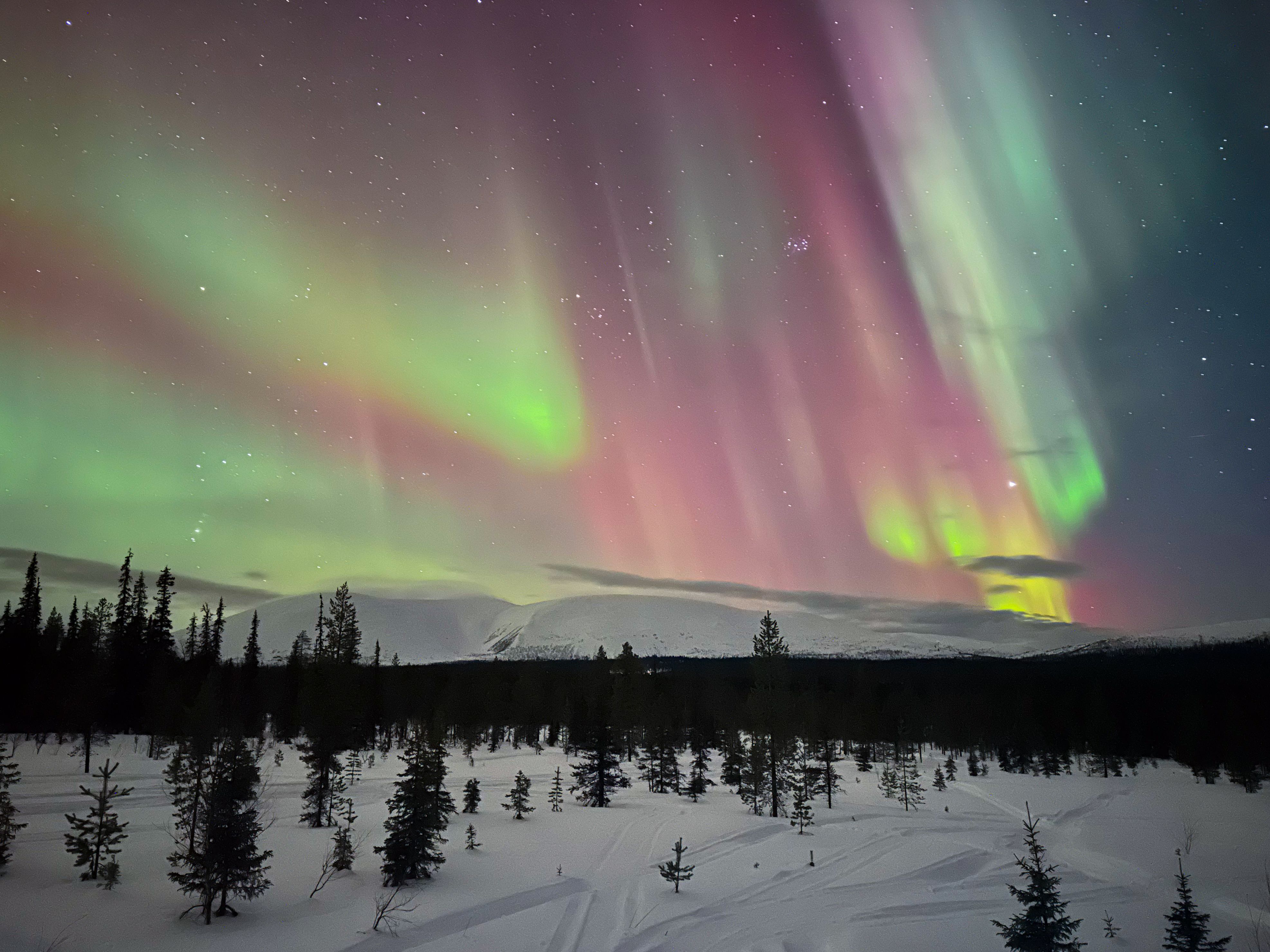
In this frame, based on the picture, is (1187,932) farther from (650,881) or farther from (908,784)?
(908,784)

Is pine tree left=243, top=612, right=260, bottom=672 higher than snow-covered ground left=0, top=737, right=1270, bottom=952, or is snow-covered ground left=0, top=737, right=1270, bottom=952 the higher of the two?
pine tree left=243, top=612, right=260, bottom=672

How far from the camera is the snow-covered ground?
1972 cm

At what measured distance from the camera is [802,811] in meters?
43.7

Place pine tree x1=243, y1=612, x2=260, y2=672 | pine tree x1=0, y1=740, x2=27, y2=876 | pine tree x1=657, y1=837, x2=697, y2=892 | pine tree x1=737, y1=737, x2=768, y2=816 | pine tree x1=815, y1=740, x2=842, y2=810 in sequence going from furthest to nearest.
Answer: pine tree x1=243, y1=612, x2=260, y2=672 < pine tree x1=815, y1=740, x2=842, y2=810 < pine tree x1=737, y1=737, x2=768, y2=816 < pine tree x1=657, y1=837, x2=697, y2=892 < pine tree x1=0, y1=740, x2=27, y2=876

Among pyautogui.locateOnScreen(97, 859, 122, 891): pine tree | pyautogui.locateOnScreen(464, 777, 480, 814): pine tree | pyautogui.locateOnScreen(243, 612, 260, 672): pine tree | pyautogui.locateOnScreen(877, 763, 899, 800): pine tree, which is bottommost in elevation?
pyautogui.locateOnScreen(877, 763, 899, 800): pine tree

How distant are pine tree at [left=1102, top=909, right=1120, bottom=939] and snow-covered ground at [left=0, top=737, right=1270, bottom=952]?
425 mm

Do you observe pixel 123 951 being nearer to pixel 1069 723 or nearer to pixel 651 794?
pixel 651 794

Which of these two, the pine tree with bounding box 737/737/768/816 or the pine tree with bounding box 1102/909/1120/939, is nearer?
the pine tree with bounding box 1102/909/1120/939

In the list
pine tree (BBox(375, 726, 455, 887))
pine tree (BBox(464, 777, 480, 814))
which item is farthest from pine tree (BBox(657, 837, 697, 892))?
pine tree (BBox(464, 777, 480, 814))

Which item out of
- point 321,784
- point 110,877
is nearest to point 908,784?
point 321,784

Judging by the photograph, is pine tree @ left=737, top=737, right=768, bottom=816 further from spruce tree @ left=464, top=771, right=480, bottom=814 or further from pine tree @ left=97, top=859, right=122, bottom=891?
pine tree @ left=97, top=859, right=122, bottom=891

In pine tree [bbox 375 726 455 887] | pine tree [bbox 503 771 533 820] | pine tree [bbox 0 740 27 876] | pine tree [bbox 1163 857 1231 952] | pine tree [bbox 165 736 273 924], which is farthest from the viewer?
pine tree [bbox 503 771 533 820]

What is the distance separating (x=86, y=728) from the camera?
2008 inches

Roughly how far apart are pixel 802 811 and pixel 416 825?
27.7 m
